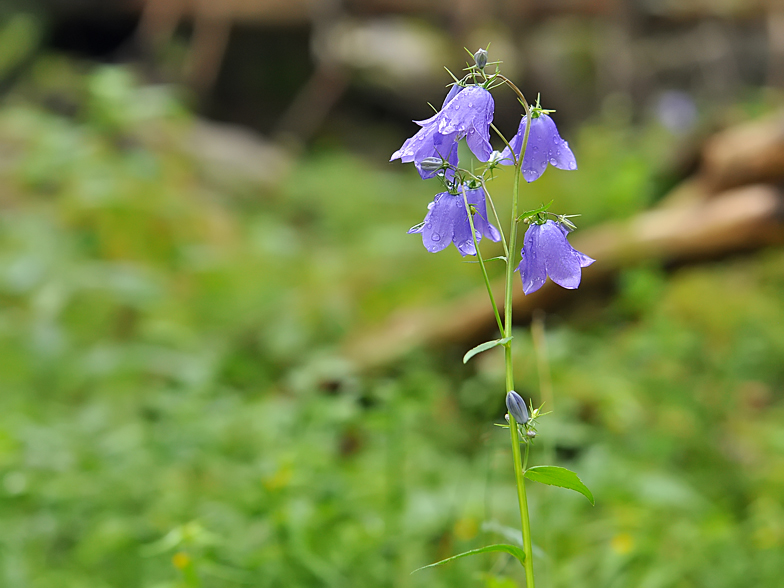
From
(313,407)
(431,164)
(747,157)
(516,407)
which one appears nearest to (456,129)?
(431,164)

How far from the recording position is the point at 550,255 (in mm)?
1150

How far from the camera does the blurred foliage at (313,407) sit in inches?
79.2

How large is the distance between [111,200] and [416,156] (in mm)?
3607

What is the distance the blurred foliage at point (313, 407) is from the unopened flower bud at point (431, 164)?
777 millimetres

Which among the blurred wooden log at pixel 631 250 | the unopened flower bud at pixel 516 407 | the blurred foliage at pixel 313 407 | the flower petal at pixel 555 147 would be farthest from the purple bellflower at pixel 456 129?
the blurred wooden log at pixel 631 250

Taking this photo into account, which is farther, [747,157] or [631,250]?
[747,157]

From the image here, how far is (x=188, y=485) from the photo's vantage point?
246 centimetres

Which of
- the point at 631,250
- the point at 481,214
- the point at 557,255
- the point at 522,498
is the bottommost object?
the point at 522,498

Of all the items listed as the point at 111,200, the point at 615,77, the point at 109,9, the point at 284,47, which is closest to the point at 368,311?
the point at 111,200

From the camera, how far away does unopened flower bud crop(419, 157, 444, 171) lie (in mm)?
1131

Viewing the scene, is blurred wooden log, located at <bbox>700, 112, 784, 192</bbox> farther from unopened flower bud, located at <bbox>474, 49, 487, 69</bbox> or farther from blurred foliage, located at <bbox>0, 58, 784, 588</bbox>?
unopened flower bud, located at <bbox>474, 49, 487, 69</bbox>

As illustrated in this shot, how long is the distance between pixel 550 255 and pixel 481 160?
0.21 metres

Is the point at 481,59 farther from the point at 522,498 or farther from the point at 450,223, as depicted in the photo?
the point at 522,498

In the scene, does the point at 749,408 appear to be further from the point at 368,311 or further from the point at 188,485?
the point at 188,485
